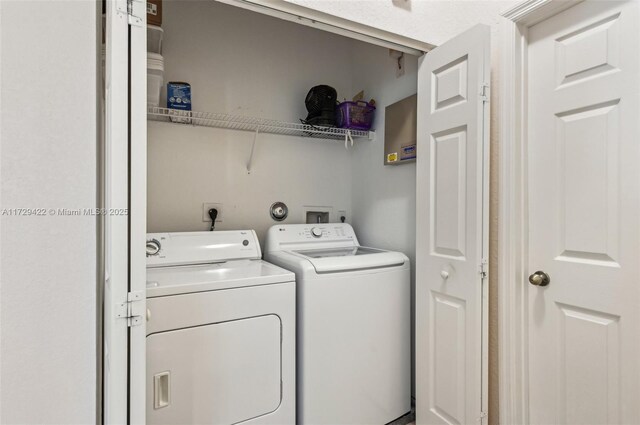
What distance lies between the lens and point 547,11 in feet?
4.45

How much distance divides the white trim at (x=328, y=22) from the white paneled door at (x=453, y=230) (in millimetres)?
153

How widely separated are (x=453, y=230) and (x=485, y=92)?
0.63 meters

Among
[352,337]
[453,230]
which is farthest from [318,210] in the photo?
[453,230]

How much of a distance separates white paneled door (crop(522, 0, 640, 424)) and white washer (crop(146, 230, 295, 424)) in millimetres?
1141

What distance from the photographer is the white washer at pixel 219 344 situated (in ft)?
4.46

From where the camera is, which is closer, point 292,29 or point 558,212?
point 558,212
